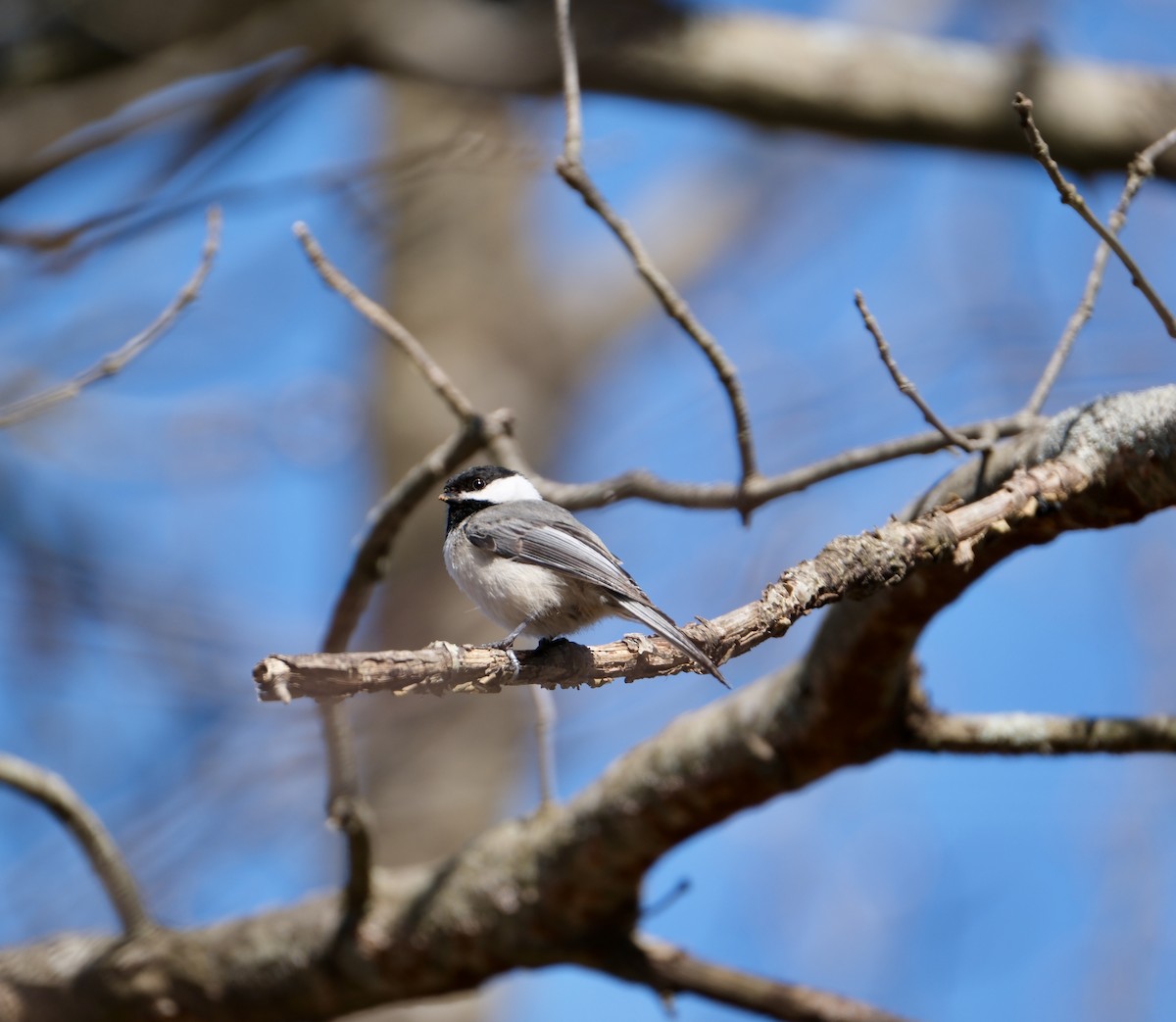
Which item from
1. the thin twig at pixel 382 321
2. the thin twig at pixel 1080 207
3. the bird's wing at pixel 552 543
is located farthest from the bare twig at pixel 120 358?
the thin twig at pixel 1080 207

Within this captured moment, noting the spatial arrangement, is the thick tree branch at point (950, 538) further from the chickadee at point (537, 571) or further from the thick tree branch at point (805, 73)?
the thick tree branch at point (805, 73)

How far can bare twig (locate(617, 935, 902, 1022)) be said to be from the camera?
116 inches

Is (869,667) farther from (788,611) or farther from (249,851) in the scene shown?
(249,851)

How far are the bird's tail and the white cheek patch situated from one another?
100cm

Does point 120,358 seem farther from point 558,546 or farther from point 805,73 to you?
point 805,73

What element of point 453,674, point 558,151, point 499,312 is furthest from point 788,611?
point 499,312

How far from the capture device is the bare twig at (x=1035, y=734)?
8.69 ft

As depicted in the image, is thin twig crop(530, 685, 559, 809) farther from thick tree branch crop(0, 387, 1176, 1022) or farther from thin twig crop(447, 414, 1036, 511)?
thin twig crop(447, 414, 1036, 511)

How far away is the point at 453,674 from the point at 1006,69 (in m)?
3.29

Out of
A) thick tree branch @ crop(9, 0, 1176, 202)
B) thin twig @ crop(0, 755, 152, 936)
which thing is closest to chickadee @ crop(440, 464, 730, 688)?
thin twig @ crop(0, 755, 152, 936)

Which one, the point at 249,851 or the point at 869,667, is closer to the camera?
the point at 869,667

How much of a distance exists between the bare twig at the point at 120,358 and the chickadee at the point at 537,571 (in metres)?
1.02

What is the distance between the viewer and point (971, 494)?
7.96 ft

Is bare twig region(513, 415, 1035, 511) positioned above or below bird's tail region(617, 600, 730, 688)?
above
